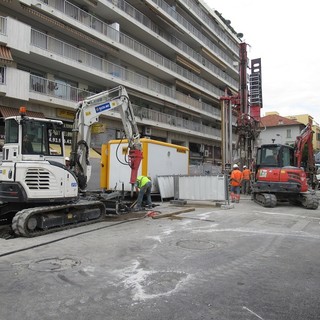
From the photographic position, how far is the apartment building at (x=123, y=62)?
22.2 meters

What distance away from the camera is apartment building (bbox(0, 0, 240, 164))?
874 inches

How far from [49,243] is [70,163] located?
3.80m

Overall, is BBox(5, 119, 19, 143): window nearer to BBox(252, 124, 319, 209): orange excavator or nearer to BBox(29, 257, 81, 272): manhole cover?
BBox(29, 257, 81, 272): manhole cover

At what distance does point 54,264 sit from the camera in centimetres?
647

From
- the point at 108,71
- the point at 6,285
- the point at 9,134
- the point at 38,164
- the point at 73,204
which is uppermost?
the point at 108,71

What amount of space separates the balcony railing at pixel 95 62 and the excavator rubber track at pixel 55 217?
51.0ft

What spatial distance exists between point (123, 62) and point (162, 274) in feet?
93.3

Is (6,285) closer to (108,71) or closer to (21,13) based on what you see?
(21,13)

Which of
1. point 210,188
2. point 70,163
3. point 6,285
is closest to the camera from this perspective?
point 6,285

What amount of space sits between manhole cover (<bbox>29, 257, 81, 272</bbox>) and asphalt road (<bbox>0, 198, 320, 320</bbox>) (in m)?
0.02

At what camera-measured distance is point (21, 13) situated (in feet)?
74.6

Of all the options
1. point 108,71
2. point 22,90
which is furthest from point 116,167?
point 108,71

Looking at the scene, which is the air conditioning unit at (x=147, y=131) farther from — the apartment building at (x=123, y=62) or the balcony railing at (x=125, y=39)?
the balcony railing at (x=125, y=39)

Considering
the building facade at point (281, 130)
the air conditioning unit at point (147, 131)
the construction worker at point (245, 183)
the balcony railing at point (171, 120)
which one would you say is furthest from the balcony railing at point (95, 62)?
the building facade at point (281, 130)
